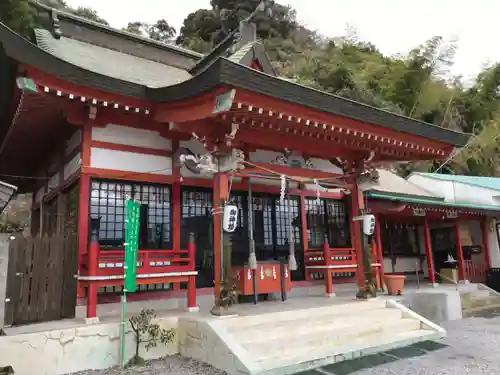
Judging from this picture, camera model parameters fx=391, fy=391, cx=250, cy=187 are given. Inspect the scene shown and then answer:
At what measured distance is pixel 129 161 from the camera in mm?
7477

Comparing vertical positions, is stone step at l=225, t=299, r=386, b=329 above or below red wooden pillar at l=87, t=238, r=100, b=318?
below

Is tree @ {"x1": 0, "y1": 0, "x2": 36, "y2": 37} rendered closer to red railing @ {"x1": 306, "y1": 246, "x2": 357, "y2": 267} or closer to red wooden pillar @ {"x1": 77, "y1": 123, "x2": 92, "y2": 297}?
red wooden pillar @ {"x1": 77, "y1": 123, "x2": 92, "y2": 297}

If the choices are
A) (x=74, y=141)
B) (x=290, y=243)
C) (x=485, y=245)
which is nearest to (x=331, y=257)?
(x=290, y=243)

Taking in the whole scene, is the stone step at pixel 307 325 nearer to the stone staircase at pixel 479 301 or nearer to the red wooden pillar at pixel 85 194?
the red wooden pillar at pixel 85 194

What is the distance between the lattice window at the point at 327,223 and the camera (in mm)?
10234

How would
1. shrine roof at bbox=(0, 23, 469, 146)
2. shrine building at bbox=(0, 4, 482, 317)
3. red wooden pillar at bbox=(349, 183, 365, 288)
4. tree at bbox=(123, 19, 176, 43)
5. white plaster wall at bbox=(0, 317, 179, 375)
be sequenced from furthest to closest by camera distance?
→ 1. tree at bbox=(123, 19, 176, 43)
2. red wooden pillar at bbox=(349, 183, 365, 288)
3. shrine building at bbox=(0, 4, 482, 317)
4. shrine roof at bbox=(0, 23, 469, 146)
5. white plaster wall at bbox=(0, 317, 179, 375)

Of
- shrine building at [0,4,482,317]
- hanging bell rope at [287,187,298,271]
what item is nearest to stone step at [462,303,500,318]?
shrine building at [0,4,482,317]

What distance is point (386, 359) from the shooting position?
239 inches

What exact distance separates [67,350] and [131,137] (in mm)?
3870

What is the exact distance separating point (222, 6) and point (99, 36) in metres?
34.4

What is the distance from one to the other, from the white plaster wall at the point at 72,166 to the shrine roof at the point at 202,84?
1737 mm

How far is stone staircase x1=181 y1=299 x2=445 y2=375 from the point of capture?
529 cm

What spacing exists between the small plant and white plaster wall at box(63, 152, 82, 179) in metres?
3.13

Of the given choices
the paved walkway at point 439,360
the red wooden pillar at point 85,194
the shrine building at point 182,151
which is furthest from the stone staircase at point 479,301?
the red wooden pillar at point 85,194
